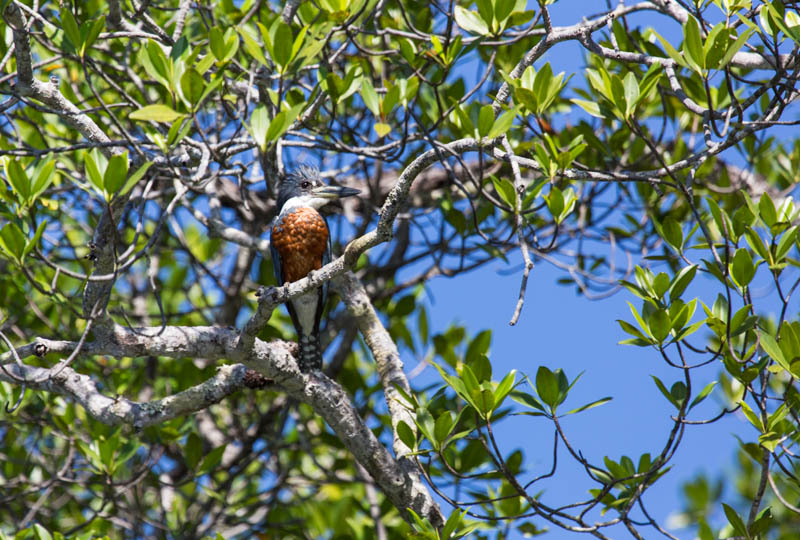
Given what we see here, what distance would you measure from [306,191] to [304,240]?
417mm

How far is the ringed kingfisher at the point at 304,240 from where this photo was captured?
463 cm

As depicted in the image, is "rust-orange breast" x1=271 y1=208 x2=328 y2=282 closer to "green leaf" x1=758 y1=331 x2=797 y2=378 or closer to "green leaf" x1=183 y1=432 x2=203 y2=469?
"green leaf" x1=183 y1=432 x2=203 y2=469

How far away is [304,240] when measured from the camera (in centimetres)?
490

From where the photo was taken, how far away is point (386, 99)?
136 inches

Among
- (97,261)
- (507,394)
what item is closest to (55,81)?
(97,261)

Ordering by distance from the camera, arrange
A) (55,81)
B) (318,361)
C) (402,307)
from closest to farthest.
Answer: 1. (55,81)
2. (318,361)
3. (402,307)

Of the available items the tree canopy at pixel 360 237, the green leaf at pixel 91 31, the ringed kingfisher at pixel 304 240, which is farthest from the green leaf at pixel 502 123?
the ringed kingfisher at pixel 304 240

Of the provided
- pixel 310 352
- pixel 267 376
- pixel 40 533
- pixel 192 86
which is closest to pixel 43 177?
pixel 192 86

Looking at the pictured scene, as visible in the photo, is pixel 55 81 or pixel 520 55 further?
pixel 520 55

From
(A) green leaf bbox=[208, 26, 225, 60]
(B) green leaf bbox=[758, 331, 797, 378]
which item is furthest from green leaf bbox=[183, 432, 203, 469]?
(B) green leaf bbox=[758, 331, 797, 378]

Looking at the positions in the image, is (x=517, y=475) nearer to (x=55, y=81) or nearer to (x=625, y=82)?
(x=625, y=82)

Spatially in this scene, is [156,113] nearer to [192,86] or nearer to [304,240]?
[192,86]

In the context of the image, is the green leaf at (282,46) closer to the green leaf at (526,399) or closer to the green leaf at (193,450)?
the green leaf at (526,399)

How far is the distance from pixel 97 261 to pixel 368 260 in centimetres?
263
